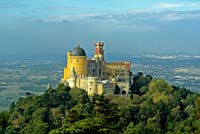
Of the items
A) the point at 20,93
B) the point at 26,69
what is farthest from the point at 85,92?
the point at 26,69

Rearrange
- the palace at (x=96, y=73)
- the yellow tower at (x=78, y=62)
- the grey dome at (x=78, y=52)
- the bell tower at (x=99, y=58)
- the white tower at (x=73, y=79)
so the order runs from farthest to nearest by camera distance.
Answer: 1. the bell tower at (x=99, y=58)
2. the grey dome at (x=78, y=52)
3. the yellow tower at (x=78, y=62)
4. the white tower at (x=73, y=79)
5. the palace at (x=96, y=73)

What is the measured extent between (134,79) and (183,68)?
61647mm

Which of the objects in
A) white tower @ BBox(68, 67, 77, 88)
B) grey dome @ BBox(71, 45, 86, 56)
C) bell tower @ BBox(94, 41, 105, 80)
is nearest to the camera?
white tower @ BBox(68, 67, 77, 88)

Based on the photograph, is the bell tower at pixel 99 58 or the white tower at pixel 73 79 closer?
the white tower at pixel 73 79

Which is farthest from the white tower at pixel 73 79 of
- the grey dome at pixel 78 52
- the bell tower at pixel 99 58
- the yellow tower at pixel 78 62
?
the bell tower at pixel 99 58

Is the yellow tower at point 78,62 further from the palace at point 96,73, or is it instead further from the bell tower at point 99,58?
the bell tower at point 99,58

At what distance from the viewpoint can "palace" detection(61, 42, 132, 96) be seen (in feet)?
165

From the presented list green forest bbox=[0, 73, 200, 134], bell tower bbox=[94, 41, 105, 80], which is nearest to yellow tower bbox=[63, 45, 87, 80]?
bell tower bbox=[94, 41, 105, 80]

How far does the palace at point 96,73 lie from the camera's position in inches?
1977

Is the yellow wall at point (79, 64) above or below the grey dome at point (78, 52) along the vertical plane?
below

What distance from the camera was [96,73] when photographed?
173 feet

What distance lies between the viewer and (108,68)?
53.3 m

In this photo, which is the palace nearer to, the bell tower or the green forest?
the bell tower

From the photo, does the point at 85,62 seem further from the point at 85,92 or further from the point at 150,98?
the point at 150,98
